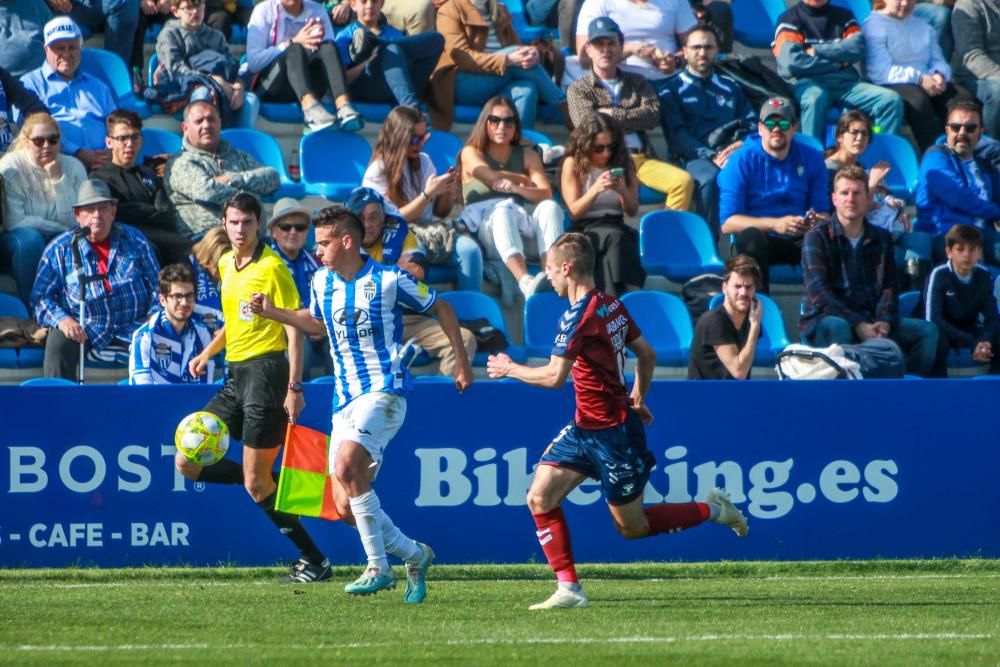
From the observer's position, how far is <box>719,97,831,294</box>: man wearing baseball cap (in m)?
12.9

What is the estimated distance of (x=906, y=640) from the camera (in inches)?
254

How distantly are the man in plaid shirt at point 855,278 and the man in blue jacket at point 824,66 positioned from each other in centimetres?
260

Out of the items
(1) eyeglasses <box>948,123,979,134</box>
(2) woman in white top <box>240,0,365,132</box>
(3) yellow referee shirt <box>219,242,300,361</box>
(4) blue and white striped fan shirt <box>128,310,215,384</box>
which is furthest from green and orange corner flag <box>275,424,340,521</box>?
(1) eyeglasses <box>948,123,979,134</box>

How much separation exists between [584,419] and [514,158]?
5.30 metres

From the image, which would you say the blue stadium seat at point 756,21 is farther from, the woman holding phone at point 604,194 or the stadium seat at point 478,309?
the stadium seat at point 478,309

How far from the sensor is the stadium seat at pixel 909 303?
42.0 ft

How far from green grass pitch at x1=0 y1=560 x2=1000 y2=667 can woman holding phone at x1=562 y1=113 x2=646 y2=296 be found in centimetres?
289

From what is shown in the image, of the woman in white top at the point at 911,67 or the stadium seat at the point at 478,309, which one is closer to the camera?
the stadium seat at the point at 478,309

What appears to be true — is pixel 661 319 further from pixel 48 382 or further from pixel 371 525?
pixel 371 525

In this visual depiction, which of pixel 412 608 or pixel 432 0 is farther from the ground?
pixel 432 0

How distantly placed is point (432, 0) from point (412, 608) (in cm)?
769

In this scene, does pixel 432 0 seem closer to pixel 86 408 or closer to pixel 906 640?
pixel 86 408

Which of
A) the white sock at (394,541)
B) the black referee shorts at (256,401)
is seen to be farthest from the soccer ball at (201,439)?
the white sock at (394,541)

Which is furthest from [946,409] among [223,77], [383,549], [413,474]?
[223,77]
